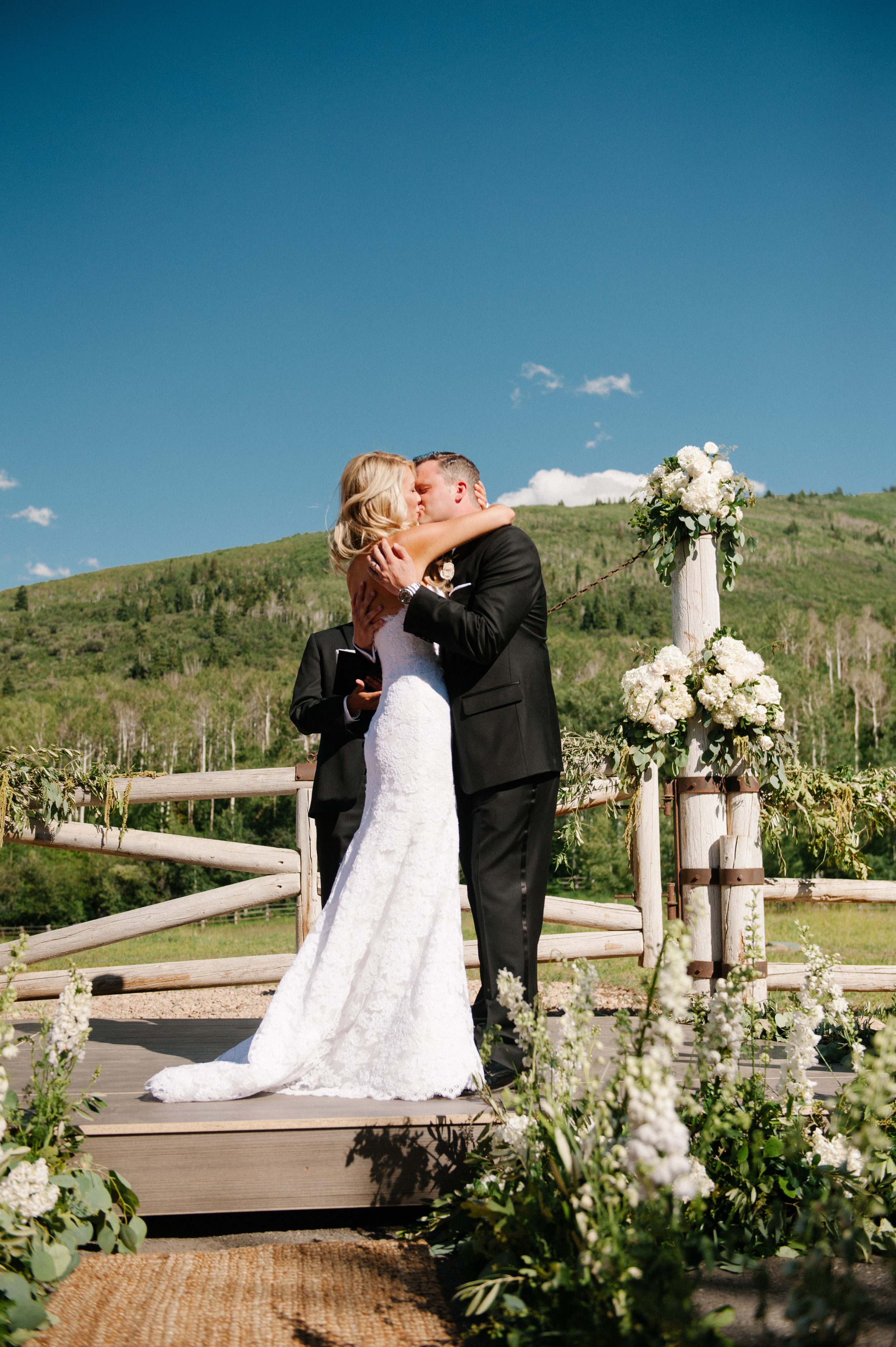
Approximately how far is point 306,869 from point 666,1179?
4.93 metres

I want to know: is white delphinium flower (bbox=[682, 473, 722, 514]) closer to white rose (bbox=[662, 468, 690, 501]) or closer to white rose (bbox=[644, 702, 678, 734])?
white rose (bbox=[662, 468, 690, 501])

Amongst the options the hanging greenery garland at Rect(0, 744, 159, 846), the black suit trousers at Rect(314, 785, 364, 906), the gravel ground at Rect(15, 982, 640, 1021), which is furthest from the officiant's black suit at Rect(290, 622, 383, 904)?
the gravel ground at Rect(15, 982, 640, 1021)

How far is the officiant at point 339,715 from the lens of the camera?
3.62m

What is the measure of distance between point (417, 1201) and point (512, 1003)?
86cm

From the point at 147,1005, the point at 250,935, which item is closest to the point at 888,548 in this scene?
the point at 250,935

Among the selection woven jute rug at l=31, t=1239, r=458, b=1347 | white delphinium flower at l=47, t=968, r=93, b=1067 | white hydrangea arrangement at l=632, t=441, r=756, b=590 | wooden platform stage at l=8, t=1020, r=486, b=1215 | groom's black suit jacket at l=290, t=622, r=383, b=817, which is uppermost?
white hydrangea arrangement at l=632, t=441, r=756, b=590

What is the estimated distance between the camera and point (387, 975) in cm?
287

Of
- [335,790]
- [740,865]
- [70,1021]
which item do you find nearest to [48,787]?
[335,790]

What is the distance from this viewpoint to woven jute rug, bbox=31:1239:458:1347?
1888mm

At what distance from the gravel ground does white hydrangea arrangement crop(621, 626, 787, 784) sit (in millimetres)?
3575

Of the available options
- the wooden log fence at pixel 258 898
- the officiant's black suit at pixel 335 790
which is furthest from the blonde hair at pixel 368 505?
the wooden log fence at pixel 258 898

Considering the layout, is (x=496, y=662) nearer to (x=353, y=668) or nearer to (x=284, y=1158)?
(x=353, y=668)

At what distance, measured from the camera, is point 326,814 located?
15.1ft

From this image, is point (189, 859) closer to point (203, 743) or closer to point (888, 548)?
point (203, 743)
